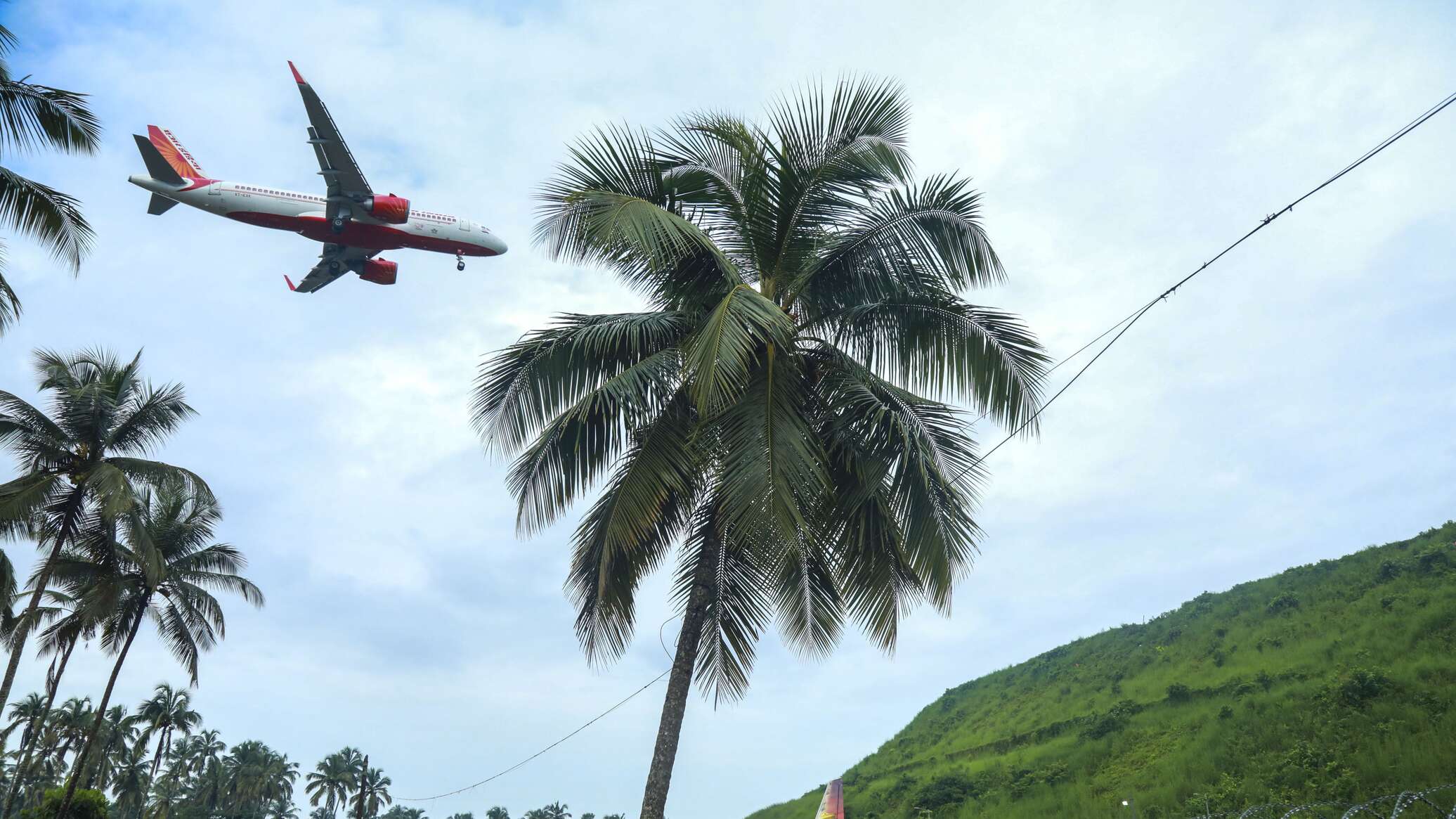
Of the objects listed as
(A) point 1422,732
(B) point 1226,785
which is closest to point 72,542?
(B) point 1226,785

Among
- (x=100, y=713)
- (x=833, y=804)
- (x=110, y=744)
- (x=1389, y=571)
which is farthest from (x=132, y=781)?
(x=1389, y=571)

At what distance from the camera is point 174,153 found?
32.2m

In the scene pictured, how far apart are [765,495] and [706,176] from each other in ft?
11.8

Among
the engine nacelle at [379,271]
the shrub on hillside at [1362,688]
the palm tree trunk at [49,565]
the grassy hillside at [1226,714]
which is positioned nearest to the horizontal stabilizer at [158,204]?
the engine nacelle at [379,271]

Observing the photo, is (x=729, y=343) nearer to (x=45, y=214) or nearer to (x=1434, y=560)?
(x=45, y=214)

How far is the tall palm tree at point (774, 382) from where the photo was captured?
904cm

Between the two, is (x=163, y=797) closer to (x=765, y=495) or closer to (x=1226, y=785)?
(x=1226, y=785)

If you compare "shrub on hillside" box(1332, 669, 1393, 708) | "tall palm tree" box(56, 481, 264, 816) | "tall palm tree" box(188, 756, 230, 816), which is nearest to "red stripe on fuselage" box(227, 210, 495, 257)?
"tall palm tree" box(56, 481, 264, 816)

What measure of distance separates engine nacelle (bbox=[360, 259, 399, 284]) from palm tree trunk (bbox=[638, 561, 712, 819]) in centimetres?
2261

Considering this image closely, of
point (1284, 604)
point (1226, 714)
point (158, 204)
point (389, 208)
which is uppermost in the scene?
point (158, 204)

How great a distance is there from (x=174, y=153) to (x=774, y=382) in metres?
30.4

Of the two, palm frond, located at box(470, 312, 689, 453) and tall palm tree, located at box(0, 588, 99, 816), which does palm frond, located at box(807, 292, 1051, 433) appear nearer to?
palm frond, located at box(470, 312, 689, 453)

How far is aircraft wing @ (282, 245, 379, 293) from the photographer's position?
27844 mm

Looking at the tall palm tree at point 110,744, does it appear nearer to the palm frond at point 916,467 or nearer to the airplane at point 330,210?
the airplane at point 330,210
